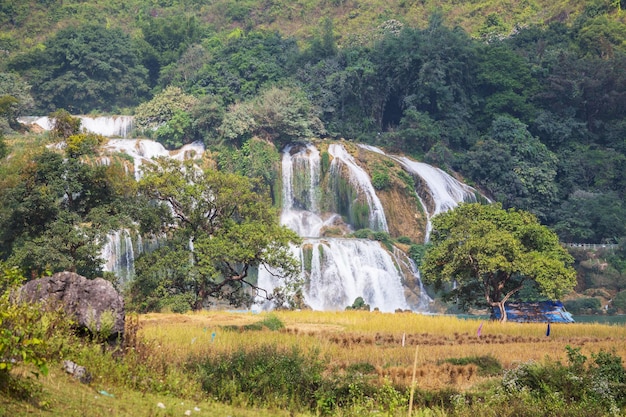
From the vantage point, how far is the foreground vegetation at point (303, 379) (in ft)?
37.9

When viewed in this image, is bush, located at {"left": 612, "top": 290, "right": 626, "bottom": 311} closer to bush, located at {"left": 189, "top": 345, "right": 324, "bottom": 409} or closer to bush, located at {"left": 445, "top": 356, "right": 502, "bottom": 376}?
bush, located at {"left": 445, "top": 356, "right": 502, "bottom": 376}

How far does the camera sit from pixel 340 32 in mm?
76062

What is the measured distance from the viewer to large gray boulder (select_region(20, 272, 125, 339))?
543 inches

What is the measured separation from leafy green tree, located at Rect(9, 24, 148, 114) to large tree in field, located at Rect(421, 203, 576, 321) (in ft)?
115

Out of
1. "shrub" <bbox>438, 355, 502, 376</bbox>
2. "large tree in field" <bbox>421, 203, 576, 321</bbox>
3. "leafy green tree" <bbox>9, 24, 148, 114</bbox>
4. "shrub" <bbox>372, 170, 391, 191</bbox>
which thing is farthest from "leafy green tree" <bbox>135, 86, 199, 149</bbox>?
"shrub" <bbox>438, 355, 502, 376</bbox>

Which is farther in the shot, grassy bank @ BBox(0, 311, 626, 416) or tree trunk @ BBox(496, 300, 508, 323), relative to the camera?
tree trunk @ BBox(496, 300, 508, 323)

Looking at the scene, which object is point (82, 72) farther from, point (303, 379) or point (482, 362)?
point (303, 379)

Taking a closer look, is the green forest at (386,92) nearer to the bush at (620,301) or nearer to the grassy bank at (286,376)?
the bush at (620,301)

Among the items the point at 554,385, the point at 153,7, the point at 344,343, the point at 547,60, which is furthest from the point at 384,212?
the point at 153,7

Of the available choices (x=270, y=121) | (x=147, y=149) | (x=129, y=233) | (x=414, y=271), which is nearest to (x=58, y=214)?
(x=129, y=233)

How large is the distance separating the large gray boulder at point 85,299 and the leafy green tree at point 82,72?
46810 mm

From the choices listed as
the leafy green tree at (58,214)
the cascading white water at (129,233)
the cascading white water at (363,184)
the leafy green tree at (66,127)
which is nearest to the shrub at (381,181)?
the cascading white water at (363,184)

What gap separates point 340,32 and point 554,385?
64.4 m

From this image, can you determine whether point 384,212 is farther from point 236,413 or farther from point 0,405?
point 0,405
